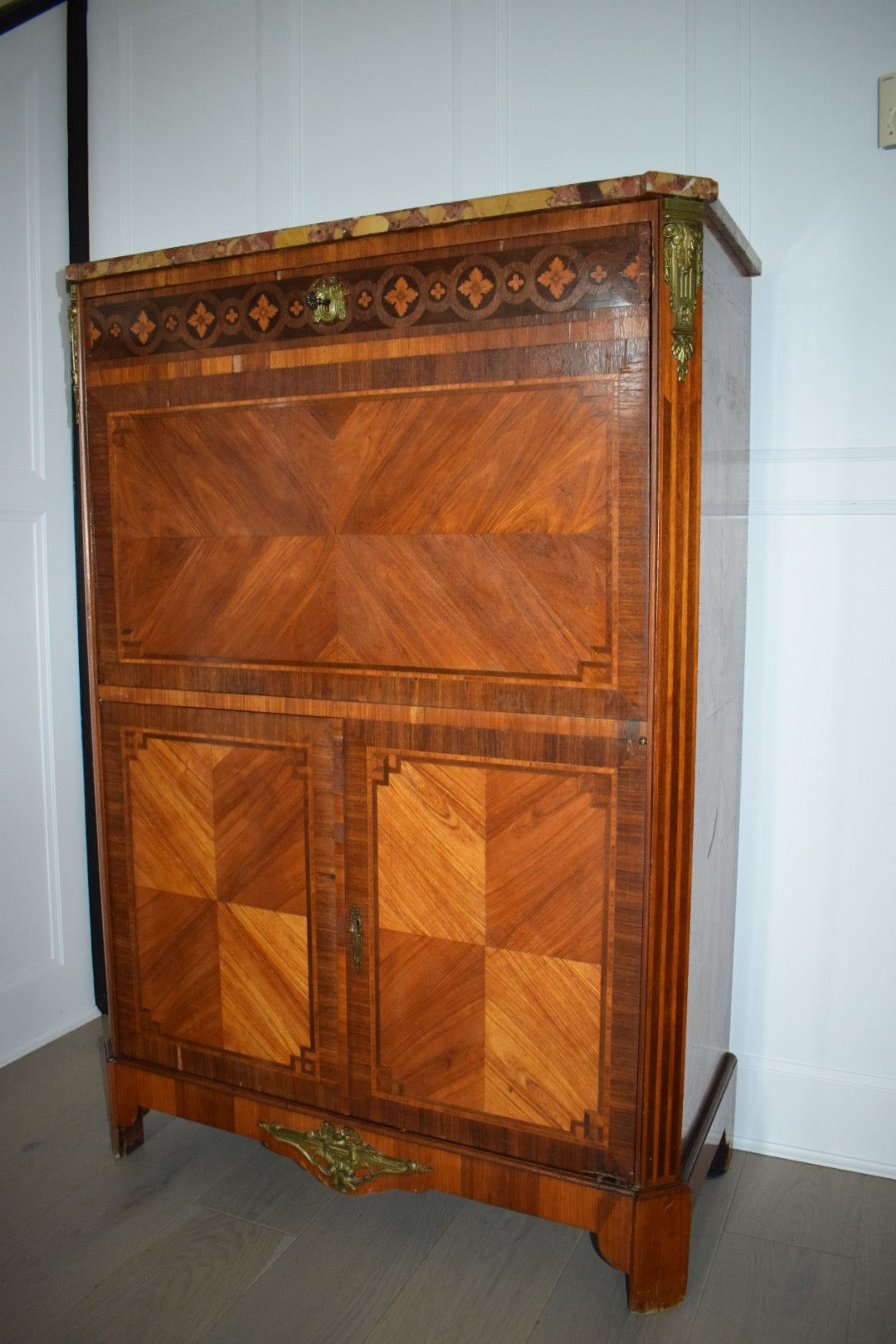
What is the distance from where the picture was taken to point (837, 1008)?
2061 mm

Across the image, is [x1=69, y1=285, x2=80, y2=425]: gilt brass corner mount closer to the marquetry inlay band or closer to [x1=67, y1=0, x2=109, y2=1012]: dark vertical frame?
the marquetry inlay band

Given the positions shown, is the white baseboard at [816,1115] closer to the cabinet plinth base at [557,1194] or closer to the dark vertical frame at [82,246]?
the cabinet plinth base at [557,1194]

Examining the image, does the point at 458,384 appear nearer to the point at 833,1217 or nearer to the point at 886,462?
the point at 886,462

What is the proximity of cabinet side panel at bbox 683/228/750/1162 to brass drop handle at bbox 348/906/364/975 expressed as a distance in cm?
56

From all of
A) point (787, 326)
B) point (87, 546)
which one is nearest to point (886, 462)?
point (787, 326)

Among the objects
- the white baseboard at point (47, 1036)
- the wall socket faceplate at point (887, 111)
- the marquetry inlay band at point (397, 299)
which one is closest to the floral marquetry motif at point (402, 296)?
the marquetry inlay band at point (397, 299)

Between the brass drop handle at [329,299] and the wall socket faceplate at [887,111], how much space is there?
3.42 ft

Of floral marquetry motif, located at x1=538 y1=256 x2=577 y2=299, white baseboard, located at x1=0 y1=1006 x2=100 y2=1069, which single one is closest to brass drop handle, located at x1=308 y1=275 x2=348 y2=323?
floral marquetry motif, located at x1=538 y1=256 x2=577 y2=299

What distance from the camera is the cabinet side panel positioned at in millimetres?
1632

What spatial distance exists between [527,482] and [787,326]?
0.78 meters

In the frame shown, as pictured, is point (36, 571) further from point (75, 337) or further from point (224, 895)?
point (224, 895)

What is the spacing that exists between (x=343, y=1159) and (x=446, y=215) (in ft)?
5.23

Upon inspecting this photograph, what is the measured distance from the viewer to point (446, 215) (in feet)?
4.97

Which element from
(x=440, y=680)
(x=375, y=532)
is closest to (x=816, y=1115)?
(x=440, y=680)
